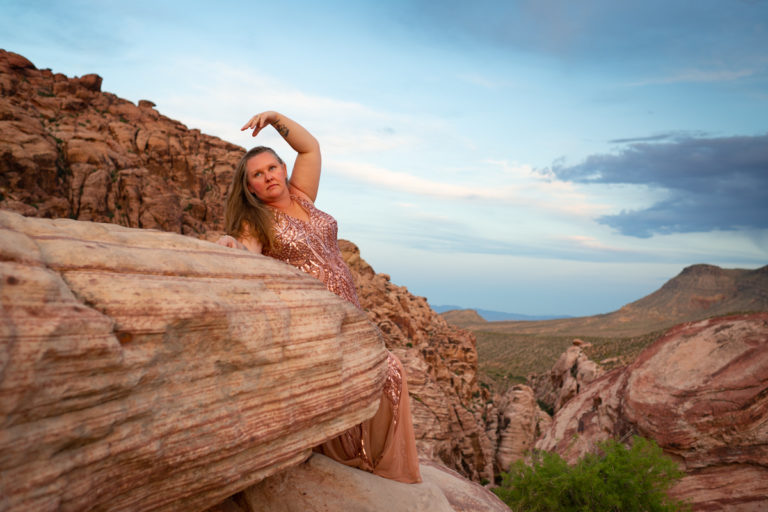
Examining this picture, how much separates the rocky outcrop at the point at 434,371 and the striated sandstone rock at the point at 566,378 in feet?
14.2

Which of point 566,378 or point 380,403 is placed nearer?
point 380,403

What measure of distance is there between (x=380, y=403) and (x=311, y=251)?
5.61 feet

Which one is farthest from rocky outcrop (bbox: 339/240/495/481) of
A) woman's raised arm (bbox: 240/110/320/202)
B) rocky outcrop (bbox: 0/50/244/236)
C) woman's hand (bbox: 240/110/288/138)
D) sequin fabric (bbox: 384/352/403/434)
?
Answer: rocky outcrop (bbox: 0/50/244/236)

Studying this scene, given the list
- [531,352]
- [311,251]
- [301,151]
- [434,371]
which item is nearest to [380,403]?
[311,251]

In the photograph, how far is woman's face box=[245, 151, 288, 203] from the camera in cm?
459

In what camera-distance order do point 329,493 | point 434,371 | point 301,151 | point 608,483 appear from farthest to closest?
point 434,371 < point 608,483 < point 301,151 < point 329,493

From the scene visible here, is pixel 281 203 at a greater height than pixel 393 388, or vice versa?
pixel 281 203

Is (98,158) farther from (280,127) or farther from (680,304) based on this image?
(680,304)

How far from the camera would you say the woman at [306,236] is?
177 inches

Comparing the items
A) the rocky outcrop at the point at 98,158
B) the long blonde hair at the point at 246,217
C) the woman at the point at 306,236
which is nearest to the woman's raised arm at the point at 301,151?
the woman at the point at 306,236

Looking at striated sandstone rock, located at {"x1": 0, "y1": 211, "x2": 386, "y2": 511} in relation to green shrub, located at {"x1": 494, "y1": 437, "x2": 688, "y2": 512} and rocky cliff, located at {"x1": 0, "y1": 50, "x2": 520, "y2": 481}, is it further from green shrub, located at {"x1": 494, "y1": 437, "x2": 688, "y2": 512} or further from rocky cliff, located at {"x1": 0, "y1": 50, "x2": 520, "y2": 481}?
green shrub, located at {"x1": 494, "y1": 437, "x2": 688, "y2": 512}

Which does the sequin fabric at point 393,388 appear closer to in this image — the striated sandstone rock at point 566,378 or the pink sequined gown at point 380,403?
the pink sequined gown at point 380,403

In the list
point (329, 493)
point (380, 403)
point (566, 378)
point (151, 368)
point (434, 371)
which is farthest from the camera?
point (566, 378)

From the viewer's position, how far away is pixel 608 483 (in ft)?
32.4
